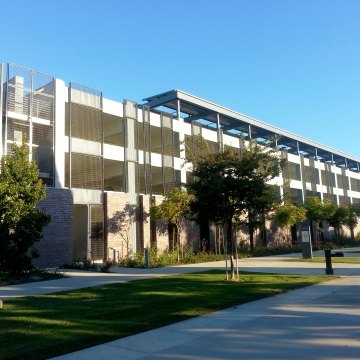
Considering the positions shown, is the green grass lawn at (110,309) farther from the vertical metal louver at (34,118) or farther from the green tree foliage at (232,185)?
the vertical metal louver at (34,118)

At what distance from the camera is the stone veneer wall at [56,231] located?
21.1 meters

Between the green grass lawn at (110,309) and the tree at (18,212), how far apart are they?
5024mm

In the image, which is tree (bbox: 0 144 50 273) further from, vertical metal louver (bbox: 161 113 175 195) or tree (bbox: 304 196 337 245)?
tree (bbox: 304 196 337 245)

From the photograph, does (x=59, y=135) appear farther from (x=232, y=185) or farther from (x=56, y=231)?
(x=232, y=185)

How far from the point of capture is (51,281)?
615 inches

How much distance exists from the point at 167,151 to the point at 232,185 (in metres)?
16.9

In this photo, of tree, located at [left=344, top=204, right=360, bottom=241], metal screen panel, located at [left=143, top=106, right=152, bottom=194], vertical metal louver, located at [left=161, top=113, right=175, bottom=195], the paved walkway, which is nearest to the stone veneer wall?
metal screen panel, located at [left=143, top=106, right=152, bottom=194]

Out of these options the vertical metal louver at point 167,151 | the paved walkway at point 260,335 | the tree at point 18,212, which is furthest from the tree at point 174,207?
the paved walkway at point 260,335

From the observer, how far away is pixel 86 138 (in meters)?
25.4

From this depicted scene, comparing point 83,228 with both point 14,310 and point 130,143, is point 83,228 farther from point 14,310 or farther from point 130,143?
point 14,310

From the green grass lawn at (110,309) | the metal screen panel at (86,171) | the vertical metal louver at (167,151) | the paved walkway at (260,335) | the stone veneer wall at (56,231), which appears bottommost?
the paved walkway at (260,335)

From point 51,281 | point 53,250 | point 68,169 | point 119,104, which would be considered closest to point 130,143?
point 119,104

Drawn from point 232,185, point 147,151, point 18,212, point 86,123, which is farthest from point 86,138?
point 232,185

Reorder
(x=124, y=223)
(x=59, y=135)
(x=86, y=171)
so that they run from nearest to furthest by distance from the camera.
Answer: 1. (x=59, y=135)
2. (x=86, y=171)
3. (x=124, y=223)
